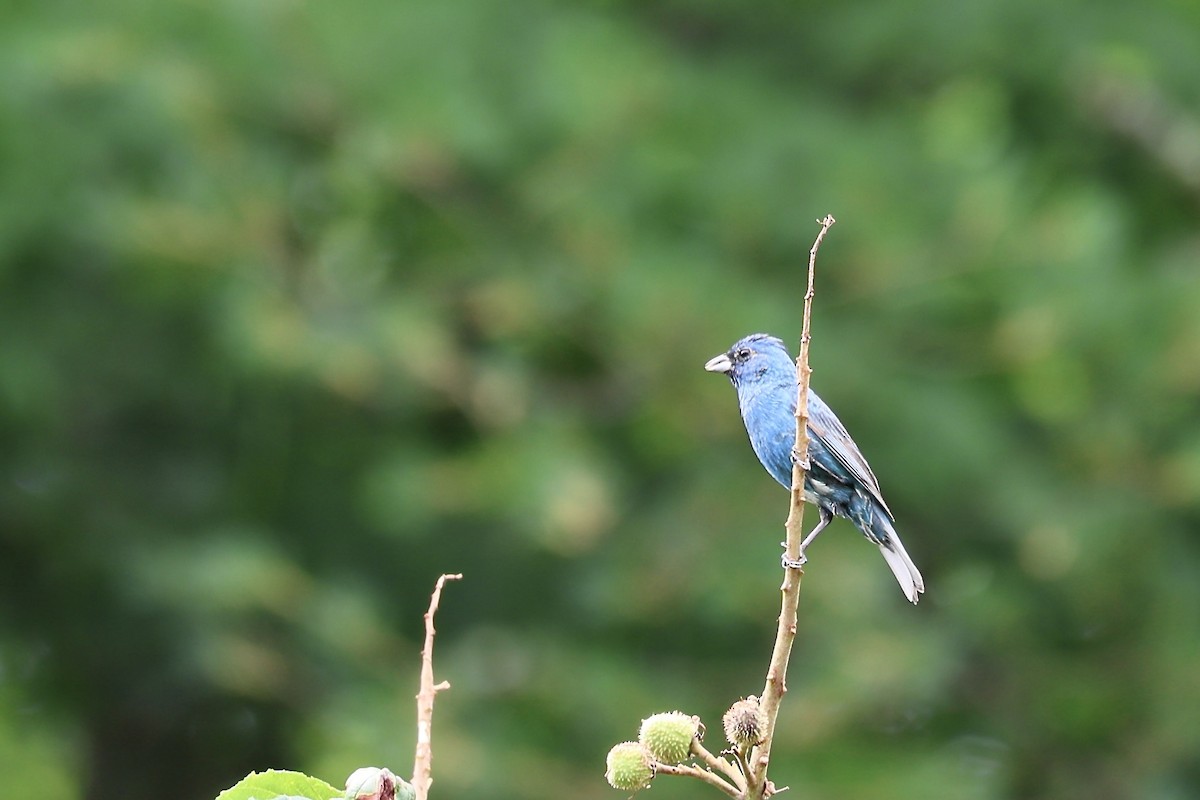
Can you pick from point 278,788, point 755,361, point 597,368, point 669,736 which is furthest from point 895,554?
point 597,368

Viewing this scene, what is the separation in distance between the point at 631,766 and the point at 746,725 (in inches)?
10.0

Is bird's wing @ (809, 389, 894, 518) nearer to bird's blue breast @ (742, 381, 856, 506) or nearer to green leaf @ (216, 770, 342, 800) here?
bird's blue breast @ (742, 381, 856, 506)

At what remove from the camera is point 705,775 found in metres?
1.99

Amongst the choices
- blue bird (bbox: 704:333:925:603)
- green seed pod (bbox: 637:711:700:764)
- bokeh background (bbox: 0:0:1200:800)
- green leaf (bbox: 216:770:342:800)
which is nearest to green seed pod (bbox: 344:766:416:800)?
green leaf (bbox: 216:770:342:800)

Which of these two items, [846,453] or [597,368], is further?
[597,368]

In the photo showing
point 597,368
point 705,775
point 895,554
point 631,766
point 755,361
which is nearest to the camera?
point 705,775

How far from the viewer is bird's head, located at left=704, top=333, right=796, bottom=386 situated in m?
4.45

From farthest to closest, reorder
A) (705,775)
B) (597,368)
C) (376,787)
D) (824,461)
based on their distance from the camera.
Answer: (597,368)
(824,461)
(705,775)
(376,787)

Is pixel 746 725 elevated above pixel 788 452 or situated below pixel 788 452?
below

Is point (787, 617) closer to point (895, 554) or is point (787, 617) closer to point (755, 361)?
point (895, 554)

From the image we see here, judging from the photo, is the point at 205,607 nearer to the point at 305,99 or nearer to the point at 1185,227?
the point at 305,99

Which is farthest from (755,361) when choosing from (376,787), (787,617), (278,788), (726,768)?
(376,787)

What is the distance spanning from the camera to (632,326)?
783cm

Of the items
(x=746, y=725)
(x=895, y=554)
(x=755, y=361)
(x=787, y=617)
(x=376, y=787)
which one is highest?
(x=755, y=361)
